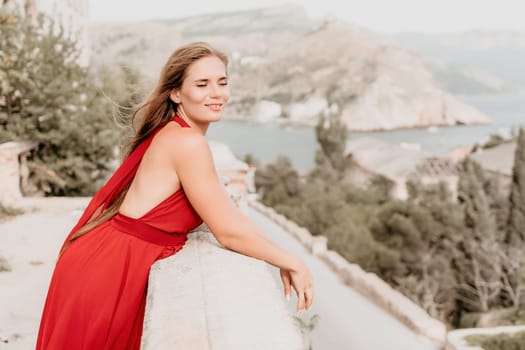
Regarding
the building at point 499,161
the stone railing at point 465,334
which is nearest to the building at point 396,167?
the building at point 499,161

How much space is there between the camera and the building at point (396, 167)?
47.7 metres

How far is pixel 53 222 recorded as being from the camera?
266 inches

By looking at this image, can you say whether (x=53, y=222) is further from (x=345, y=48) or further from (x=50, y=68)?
(x=345, y=48)

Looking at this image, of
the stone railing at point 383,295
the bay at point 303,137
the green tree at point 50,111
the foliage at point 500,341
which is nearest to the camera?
the foliage at point 500,341

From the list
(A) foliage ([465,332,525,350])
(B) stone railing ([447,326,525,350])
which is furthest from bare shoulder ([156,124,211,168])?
(A) foliage ([465,332,525,350])

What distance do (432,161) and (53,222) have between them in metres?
49.4

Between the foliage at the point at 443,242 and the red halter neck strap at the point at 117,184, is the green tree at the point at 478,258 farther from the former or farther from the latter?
the red halter neck strap at the point at 117,184

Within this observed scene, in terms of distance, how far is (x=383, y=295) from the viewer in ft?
29.9

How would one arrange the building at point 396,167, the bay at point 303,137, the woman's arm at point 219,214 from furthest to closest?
the bay at point 303,137 → the building at point 396,167 → the woman's arm at point 219,214

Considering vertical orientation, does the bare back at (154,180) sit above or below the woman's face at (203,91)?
below

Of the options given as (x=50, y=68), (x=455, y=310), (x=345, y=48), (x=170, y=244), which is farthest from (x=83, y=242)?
(x=345, y=48)

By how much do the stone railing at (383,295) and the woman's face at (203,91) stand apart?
6.44 meters

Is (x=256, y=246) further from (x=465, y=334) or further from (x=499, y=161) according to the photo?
(x=499, y=161)

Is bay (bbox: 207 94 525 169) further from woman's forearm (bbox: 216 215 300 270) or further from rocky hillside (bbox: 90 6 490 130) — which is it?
woman's forearm (bbox: 216 215 300 270)
